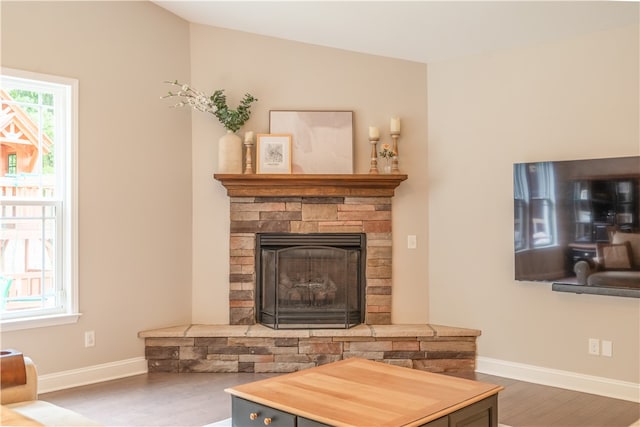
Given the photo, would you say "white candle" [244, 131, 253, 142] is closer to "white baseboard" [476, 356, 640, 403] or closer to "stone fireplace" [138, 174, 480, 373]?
"stone fireplace" [138, 174, 480, 373]

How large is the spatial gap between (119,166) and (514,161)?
9.75ft

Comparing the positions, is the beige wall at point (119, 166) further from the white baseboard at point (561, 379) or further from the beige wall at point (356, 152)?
the white baseboard at point (561, 379)

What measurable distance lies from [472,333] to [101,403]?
2.73 metres

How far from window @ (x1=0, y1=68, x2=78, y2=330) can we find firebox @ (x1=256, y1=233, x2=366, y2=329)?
4.83 ft

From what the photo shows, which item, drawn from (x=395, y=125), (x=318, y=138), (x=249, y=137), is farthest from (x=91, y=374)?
(x=395, y=125)

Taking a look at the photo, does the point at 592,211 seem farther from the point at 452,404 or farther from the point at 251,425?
the point at 251,425

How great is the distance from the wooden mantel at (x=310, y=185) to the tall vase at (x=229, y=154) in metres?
0.10

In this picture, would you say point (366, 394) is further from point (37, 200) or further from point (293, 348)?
point (37, 200)

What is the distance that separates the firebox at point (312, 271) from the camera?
5.17 metres

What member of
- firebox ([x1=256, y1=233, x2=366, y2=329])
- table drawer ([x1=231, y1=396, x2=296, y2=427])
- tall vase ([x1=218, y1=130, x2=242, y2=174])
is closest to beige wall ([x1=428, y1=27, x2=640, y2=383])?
firebox ([x1=256, y1=233, x2=366, y2=329])

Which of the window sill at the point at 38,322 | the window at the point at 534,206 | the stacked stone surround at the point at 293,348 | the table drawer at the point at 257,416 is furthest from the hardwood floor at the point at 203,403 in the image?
the window at the point at 534,206

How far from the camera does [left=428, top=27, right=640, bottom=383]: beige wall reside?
4.27 meters

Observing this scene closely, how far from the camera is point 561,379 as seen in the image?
14.8 feet

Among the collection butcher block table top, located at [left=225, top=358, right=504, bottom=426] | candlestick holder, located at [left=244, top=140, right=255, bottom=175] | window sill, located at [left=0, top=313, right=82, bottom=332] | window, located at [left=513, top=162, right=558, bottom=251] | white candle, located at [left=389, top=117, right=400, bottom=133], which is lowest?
butcher block table top, located at [left=225, top=358, right=504, bottom=426]
